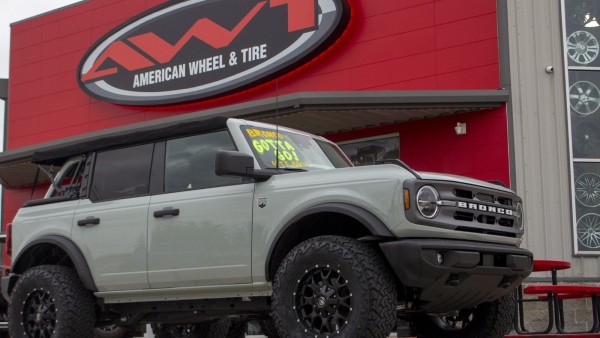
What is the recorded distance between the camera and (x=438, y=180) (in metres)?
6.06

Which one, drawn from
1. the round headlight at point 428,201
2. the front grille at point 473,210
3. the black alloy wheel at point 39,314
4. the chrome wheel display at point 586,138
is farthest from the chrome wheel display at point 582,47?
the black alloy wheel at point 39,314

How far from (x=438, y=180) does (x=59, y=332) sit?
367 cm

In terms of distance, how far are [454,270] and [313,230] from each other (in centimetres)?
127

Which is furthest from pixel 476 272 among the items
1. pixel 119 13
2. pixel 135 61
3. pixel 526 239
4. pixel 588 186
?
pixel 119 13

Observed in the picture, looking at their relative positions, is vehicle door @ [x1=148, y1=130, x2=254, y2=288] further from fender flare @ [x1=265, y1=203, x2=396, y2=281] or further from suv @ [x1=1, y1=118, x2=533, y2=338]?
fender flare @ [x1=265, y1=203, x2=396, y2=281]

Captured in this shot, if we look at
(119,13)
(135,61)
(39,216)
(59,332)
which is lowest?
(59,332)

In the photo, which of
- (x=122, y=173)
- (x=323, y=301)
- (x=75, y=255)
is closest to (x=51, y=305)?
(x=75, y=255)

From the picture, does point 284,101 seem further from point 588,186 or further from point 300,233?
point 300,233

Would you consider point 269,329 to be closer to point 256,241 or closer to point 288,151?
point 288,151

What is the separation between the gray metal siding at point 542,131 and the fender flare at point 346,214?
811cm

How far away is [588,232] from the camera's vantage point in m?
13.9

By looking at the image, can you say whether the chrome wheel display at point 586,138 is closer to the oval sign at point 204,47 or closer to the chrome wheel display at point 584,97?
the chrome wheel display at point 584,97

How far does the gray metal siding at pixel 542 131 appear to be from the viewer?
13.7m

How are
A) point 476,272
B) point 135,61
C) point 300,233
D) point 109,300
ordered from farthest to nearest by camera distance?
point 135,61, point 109,300, point 300,233, point 476,272
